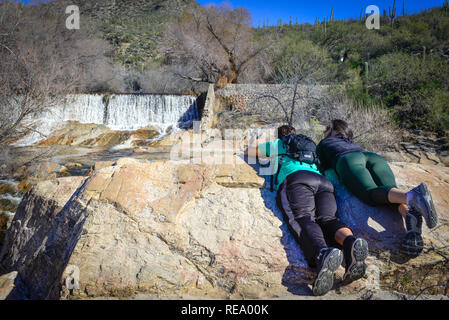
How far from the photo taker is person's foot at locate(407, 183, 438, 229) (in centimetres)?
187

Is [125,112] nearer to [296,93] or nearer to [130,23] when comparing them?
[296,93]

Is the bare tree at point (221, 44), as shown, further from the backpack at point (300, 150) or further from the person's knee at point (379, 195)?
the person's knee at point (379, 195)

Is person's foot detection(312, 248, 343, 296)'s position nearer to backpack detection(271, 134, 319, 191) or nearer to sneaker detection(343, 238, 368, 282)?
sneaker detection(343, 238, 368, 282)

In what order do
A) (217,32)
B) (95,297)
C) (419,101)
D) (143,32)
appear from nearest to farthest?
(95,297), (419,101), (217,32), (143,32)

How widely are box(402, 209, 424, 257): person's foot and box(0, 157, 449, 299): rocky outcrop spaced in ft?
0.37

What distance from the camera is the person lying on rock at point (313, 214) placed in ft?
5.95

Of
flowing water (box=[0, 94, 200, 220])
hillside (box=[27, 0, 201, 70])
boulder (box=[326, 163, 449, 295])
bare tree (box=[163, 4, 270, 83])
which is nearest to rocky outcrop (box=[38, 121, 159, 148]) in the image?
flowing water (box=[0, 94, 200, 220])

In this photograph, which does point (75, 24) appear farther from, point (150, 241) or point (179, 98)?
point (150, 241)

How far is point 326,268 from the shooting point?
5.85ft

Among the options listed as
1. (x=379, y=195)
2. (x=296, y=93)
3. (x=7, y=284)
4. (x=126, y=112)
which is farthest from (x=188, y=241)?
(x=126, y=112)

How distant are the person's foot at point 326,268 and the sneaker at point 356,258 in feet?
0.31
